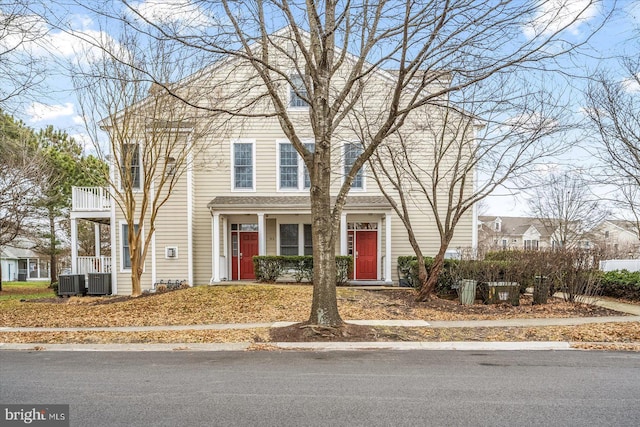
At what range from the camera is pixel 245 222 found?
758 inches

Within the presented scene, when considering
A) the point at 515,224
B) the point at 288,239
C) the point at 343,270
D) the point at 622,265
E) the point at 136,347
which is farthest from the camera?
the point at 515,224

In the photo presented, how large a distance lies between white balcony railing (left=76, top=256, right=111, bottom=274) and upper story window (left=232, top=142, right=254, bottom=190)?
6.29m

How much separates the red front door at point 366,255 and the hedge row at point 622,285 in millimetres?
8246

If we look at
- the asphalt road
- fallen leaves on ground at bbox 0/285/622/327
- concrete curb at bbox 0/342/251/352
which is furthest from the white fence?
concrete curb at bbox 0/342/251/352

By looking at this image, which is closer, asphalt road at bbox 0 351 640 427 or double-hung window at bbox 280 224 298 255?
asphalt road at bbox 0 351 640 427

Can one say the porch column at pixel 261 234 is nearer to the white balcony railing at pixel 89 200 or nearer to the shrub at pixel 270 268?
the shrub at pixel 270 268

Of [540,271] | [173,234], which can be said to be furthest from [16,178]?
[540,271]

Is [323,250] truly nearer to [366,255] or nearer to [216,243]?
[216,243]

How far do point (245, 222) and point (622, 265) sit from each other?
50.3 feet

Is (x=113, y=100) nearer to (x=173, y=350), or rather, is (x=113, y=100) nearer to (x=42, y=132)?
(x=173, y=350)

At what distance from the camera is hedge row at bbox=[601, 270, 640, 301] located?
14.3 metres

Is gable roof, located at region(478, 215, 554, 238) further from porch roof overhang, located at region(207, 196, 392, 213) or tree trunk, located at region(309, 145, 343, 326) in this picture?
tree trunk, located at region(309, 145, 343, 326)

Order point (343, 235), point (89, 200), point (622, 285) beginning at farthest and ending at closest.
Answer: point (89, 200) < point (343, 235) < point (622, 285)

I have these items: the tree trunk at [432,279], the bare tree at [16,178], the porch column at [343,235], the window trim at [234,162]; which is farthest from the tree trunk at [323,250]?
the bare tree at [16,178]
